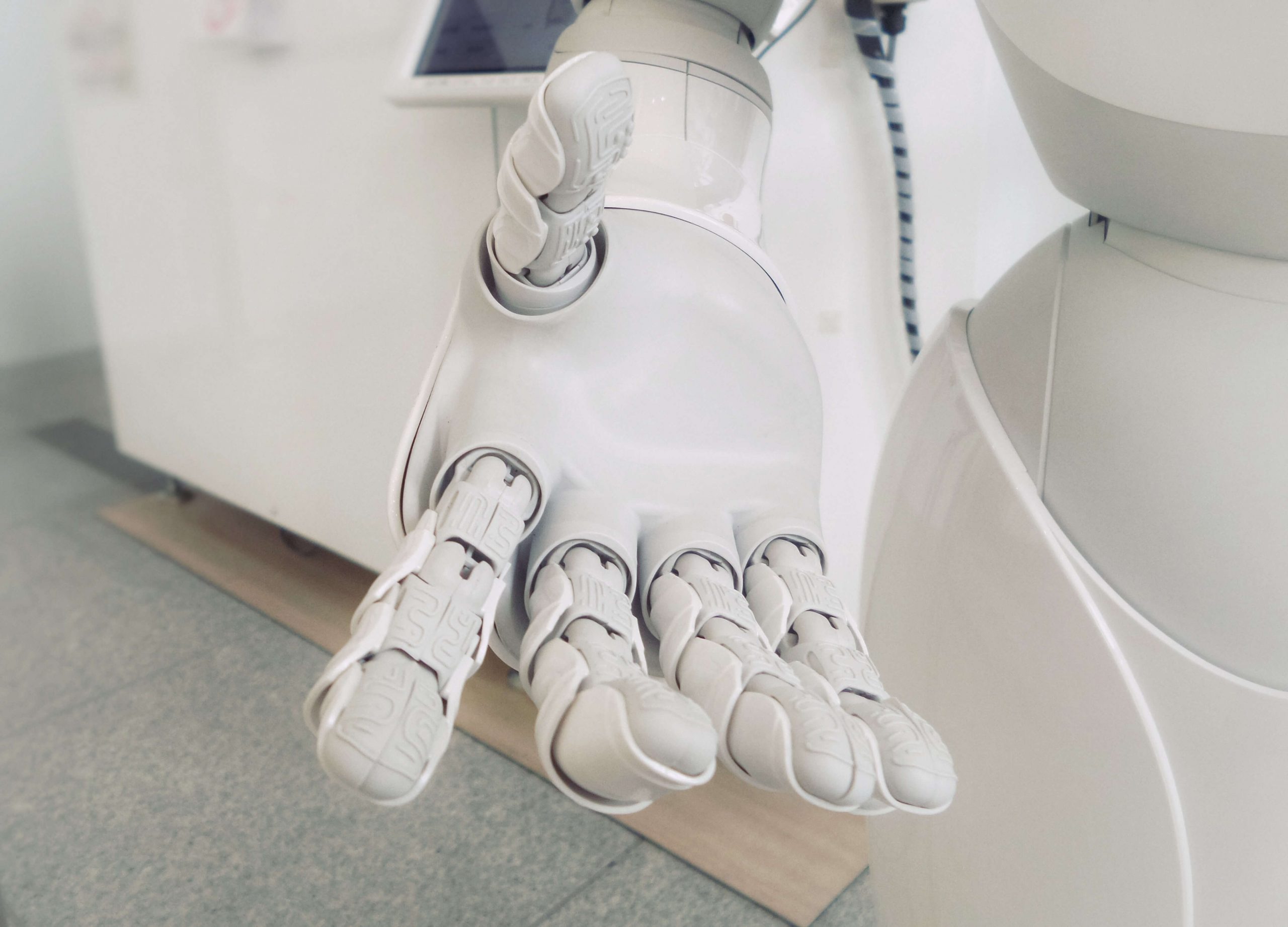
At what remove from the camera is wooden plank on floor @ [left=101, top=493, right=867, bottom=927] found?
881mm

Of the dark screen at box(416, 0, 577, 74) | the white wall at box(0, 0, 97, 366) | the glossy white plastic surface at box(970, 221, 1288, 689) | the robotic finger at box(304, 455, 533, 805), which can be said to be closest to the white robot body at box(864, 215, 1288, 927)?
the glossy white plastic surface at box(970, 221, 1288, 689)

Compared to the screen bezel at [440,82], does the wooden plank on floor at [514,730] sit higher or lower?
lower

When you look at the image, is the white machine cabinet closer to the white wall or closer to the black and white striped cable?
the black and white striped cable

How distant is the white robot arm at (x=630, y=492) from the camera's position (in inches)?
9.5

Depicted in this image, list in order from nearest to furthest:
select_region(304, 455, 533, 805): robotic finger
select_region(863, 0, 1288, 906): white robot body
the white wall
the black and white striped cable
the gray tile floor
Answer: select_region(304, 455, 533, 805): robotic finger, select_region(863, 0, 1288, 906): white robot body, the black and white striped cable, the gray tile floor, the white wall

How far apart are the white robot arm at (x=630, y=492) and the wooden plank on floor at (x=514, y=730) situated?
29 centimetres

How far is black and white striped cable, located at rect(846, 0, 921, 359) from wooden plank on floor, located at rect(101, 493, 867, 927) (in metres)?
0.47

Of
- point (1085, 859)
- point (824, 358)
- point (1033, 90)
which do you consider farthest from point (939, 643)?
point (824, 358)

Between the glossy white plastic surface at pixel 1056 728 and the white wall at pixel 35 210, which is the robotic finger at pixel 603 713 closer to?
the glossy white plastic surface at pixel 1056 728

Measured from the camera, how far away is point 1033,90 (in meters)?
0.37

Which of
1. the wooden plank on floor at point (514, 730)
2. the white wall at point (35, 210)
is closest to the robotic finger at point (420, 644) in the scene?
the wooden plank on floor at point (514, 730)

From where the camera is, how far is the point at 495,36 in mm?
809

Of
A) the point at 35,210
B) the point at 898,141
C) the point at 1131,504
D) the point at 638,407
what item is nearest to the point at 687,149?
the point at 638,407

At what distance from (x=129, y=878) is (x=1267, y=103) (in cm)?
104
